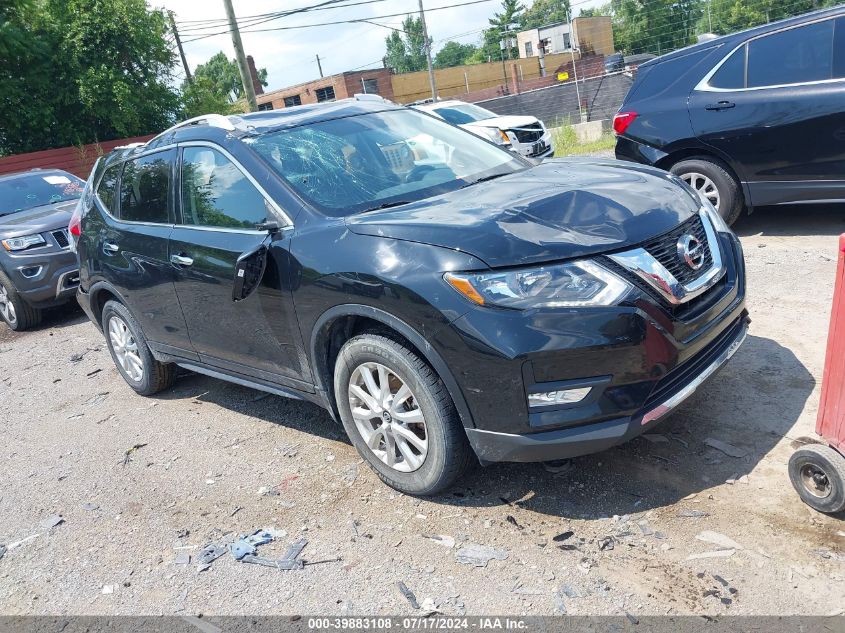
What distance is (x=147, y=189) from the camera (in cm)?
470

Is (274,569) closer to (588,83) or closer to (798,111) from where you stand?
(798,111)

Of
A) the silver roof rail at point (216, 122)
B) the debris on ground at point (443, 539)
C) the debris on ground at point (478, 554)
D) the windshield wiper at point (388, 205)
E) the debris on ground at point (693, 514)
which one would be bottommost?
the debris on ground at point (693, 514)

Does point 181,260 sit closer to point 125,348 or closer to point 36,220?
point 125,348

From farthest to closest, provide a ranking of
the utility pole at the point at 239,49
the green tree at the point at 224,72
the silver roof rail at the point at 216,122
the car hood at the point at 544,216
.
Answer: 1. the green tree at the point at 224,72
2. the utility pole at the point at 239,49
3. the silver roof rail at the point at 216,122
4. the car hood at the point at 544,216

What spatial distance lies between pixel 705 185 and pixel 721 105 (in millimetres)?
718

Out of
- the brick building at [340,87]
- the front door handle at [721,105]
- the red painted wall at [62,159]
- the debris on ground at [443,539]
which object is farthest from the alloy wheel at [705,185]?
the brick building at [340,87]

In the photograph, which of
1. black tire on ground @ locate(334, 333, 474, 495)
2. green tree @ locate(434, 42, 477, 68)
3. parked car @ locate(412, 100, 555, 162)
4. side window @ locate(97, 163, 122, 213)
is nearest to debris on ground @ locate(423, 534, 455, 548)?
black tire on ground @ locate(334, 333, 474, 495)

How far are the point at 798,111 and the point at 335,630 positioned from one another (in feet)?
18.5

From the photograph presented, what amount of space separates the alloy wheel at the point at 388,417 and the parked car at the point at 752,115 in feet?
14.8

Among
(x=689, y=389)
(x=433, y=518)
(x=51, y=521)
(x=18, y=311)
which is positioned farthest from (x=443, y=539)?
(x=18, y=311)

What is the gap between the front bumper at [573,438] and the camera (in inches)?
112

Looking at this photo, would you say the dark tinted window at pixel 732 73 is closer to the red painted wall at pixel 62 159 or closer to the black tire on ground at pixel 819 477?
the black tire on ground at pixel 819 477

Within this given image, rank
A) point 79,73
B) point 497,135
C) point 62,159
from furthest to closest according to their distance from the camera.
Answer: point 79,73
point 62,159
point 497,135

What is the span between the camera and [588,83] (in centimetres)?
2264
